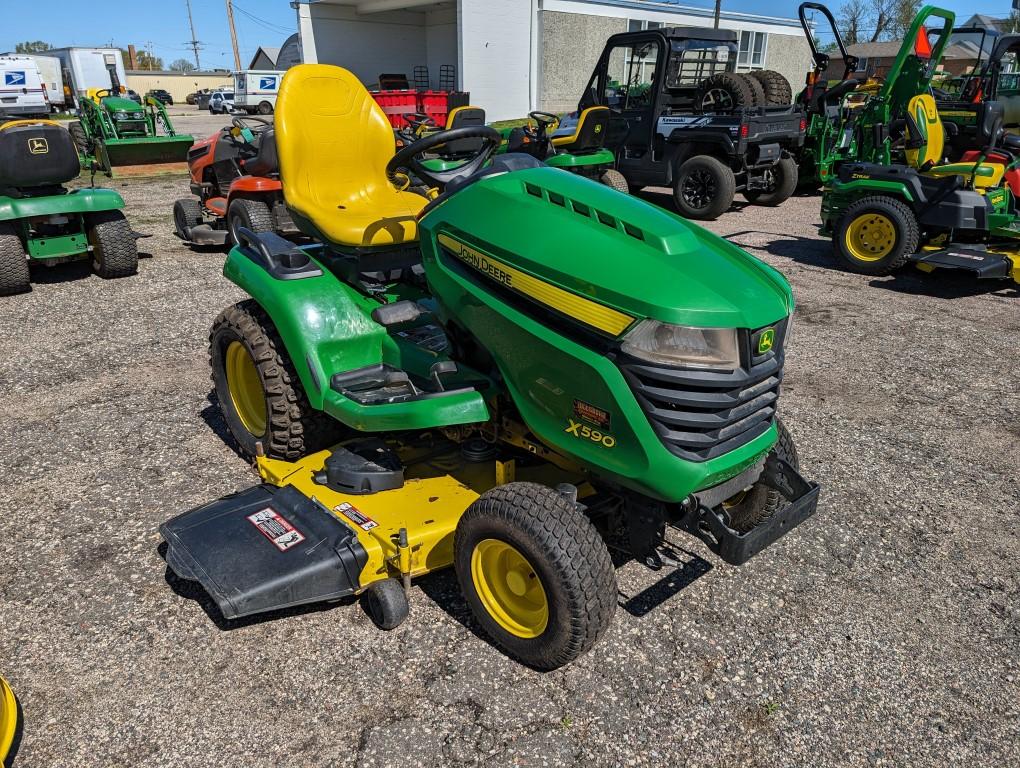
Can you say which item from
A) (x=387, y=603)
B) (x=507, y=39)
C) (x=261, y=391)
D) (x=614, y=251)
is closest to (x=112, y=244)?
(x=261, y=391)

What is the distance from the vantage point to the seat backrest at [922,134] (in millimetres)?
7281

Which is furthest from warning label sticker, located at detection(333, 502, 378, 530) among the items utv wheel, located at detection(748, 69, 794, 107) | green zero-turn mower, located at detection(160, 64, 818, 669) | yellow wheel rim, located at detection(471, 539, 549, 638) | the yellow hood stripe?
utv wheel, located at detection(748, 69, 794, 107)

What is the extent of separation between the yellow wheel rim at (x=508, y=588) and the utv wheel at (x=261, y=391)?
1178 mm

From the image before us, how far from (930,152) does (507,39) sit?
897 inches

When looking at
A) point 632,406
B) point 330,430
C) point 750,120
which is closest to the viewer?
point 632,406

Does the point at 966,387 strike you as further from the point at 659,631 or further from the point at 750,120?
the point at 750,120

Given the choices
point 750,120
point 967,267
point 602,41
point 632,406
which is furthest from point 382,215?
point 602,41

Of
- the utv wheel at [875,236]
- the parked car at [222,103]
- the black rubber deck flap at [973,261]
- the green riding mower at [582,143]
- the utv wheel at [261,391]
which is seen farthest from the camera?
the parked car at [222,103]

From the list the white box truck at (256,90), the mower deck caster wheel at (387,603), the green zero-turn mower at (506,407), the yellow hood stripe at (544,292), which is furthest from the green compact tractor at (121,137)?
the white box truck at (256,90)

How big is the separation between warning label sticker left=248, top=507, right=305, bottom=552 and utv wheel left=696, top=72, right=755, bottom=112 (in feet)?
28.4

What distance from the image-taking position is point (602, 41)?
28.5m

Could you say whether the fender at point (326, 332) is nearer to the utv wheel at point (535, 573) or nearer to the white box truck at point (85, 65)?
the utv wheel at point (535, 573)

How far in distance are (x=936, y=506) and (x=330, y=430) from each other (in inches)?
105

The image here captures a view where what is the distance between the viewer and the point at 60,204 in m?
6.63
